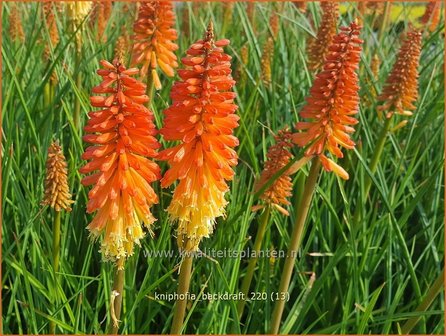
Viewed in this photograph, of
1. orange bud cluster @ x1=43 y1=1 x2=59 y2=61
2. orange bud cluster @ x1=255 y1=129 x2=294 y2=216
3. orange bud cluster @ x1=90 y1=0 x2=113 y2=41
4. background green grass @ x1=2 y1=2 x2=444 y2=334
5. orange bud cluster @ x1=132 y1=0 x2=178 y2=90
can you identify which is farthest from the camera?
orange bud cluster @ x1=90 y1=0 x2=113 y2=41

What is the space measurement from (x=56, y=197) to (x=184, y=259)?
21.6 inches

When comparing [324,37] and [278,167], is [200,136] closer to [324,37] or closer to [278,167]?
[278,167]

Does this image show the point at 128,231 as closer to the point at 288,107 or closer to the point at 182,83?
the point at 182,83

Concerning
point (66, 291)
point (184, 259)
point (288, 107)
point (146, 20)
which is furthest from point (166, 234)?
point (288, 107)

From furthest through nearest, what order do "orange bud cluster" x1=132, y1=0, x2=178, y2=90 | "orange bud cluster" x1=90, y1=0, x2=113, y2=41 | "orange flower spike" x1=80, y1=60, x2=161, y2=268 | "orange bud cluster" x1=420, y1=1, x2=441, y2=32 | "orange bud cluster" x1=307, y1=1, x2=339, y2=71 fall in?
"orange bud cluster" x1=420, y1=1, x2=441, y2=32 < "orange bud cluster" x1=90, y1=0, x2=113, y2=41 < "orange bud cluster" x1=307, y1=1, x2=339, y2=71 < "orange bud cluster" x1=132, y1=0, x2=178, y2=90 < "orange flower spike" x1=80, y1=60, x2=161, y2=268

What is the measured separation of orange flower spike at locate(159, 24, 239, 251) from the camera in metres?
1.50

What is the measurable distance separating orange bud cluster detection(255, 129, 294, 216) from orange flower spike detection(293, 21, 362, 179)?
8 cm

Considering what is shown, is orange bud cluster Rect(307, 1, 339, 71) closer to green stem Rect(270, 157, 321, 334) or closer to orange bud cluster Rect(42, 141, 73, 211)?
green stem Rect(270, 157, 321, 334)

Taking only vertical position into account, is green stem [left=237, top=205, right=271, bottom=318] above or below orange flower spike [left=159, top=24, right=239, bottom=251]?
below

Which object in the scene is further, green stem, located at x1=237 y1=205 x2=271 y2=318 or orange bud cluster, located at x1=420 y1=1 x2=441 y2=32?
orange bud cluster, located at x1=420 y1=1 x2=441 y2=32

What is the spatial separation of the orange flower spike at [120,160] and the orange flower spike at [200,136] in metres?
0.07

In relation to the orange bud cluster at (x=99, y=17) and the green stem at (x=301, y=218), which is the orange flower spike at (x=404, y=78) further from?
the orange bud cluster at (x=99, y=17)

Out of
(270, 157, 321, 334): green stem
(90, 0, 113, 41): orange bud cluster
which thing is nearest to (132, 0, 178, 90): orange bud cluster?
(270, 157, 321, 334): green stem

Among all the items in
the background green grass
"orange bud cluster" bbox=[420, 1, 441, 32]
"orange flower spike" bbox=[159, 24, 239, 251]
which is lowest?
the background green grass
